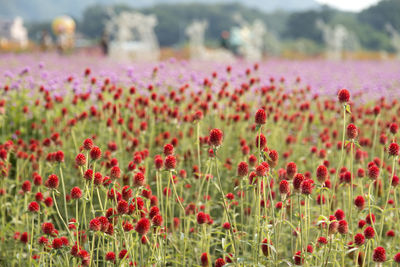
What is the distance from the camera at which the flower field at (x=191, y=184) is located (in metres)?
2.19

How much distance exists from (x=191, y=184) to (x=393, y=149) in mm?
1905

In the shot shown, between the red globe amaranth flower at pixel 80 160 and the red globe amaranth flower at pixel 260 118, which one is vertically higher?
the red globe amaranth flower at pixel 260 118

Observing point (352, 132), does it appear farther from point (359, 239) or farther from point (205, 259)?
point (205, 259)

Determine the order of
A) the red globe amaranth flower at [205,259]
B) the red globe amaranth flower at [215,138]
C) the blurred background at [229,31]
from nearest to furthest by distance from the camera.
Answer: the red globe amaranth flower at [215,138] → the red globe amaranth flower at [205,259] → the blurred background at [229,31]

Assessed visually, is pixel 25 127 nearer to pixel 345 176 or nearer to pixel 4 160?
pixel 4 160

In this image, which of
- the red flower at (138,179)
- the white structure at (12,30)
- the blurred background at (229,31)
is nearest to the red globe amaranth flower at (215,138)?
the red flower at (138,179)

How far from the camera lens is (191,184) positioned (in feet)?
12.7

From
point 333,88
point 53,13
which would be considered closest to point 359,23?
point 333,88

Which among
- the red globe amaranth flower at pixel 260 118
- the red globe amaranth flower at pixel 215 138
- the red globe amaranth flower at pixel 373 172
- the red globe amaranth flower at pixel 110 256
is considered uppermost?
the red globe amaranth flower at pixel 260 118

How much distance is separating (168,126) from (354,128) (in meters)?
2.91

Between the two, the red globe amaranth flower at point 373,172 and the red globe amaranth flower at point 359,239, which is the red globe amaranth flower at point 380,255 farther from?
the red globe amaranth flower at point 373,172

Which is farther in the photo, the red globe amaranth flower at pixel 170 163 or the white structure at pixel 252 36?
the white structure at pixel 252 36

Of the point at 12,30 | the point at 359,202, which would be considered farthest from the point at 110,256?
the point at 12,30

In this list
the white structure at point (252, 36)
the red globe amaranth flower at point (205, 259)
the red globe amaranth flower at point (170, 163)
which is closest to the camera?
the red globe amaranth flower at point (170, 163)
